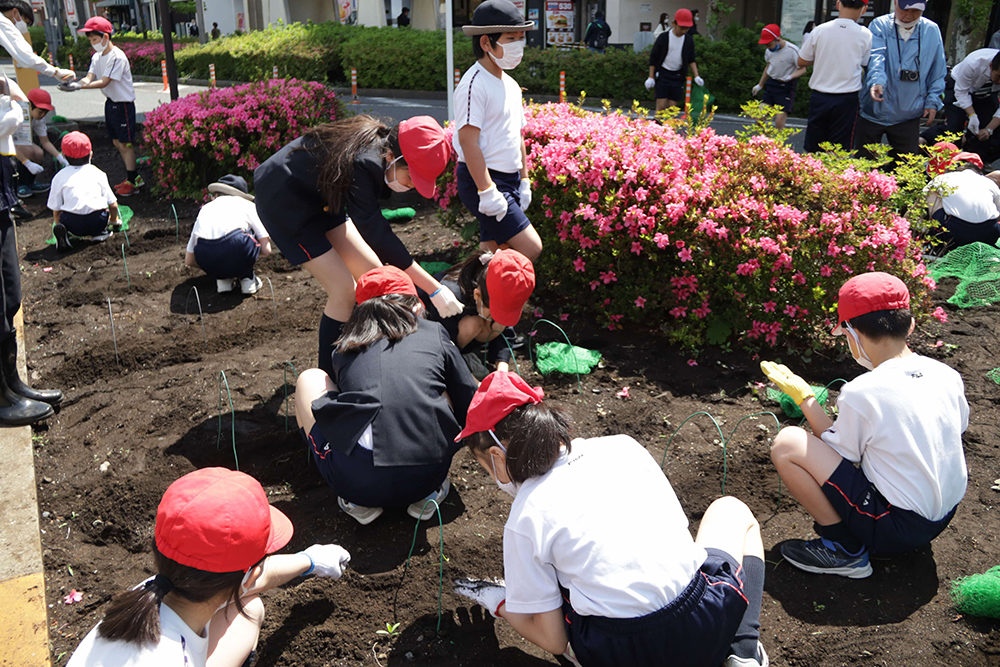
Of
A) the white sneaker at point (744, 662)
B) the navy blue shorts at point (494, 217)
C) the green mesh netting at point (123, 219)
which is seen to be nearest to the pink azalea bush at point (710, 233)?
the navy blue shorts at point (494, 217)

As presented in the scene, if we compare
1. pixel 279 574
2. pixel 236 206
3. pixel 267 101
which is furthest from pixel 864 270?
pixel 267 101

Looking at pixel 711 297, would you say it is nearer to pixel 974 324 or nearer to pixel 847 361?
pixel 847 361

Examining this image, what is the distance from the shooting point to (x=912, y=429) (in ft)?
8.01

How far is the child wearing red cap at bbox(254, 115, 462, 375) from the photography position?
3.28 meters

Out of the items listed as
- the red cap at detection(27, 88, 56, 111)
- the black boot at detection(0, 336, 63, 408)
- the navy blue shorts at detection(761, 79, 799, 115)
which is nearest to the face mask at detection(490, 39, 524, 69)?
the black boot at detection(0, 336, 63, 408)

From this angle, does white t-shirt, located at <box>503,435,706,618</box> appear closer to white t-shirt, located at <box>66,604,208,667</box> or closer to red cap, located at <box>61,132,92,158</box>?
white t-shirt, located at <box>66,604,208,667</box>

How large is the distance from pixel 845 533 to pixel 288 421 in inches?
97.0

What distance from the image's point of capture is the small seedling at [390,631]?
99.2 inches

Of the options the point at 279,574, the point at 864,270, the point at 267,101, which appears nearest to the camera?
the point at 279,574

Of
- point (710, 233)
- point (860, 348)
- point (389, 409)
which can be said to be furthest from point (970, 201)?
point (389, 409)

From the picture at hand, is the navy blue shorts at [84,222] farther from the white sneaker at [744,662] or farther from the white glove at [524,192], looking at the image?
the white sneaker at [744,662]

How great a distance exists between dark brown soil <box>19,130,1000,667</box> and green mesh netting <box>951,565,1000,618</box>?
4 centimetres

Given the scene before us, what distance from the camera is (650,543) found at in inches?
77.0

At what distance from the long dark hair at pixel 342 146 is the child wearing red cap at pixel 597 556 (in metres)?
1.51
